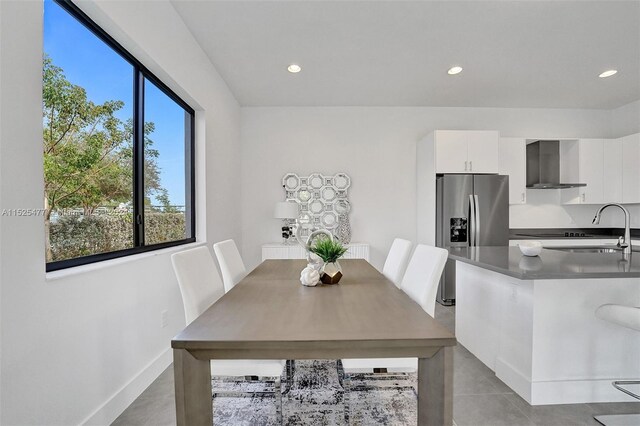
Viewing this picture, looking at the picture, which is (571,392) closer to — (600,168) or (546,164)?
(546,164)

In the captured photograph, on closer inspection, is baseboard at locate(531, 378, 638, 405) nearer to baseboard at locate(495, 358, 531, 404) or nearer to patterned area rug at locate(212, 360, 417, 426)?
baseboard at locate(495, 358, 531, 404)

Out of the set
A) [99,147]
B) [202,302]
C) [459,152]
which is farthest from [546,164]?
[99,147]

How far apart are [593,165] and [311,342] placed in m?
5.10

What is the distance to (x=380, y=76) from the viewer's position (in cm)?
346

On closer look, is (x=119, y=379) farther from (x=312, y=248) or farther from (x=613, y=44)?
(x=613, y=44)

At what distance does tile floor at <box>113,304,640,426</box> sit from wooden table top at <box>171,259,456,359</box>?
2.99 ft

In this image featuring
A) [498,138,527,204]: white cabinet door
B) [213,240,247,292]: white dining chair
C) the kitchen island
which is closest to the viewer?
the kitchen island

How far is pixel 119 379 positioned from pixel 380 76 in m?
3.59

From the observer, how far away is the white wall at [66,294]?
1105mm

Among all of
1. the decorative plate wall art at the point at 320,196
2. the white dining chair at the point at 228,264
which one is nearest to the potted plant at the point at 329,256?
the white dining chair at the point at 228,264

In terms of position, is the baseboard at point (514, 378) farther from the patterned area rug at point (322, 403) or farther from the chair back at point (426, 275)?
the chair back at point (426, 275)

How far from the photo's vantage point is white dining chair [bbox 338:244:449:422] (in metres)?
1.42

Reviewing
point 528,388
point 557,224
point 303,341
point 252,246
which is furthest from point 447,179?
point 303,341

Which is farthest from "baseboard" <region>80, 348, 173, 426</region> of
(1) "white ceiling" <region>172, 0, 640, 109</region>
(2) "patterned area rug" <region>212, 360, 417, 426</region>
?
(1) "white ceiling" <region>172, 0, 640, 109</region>
